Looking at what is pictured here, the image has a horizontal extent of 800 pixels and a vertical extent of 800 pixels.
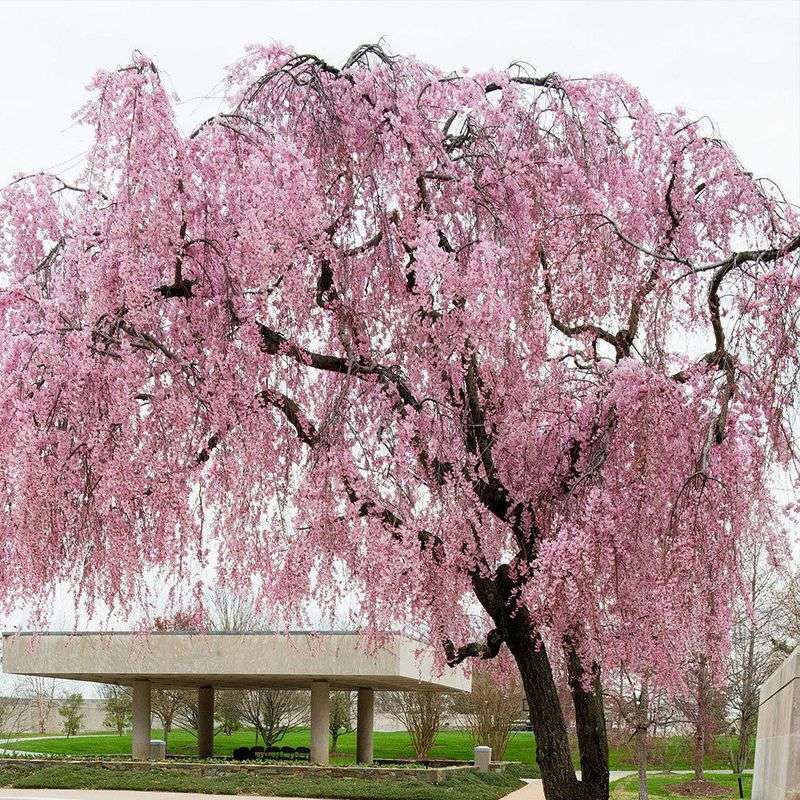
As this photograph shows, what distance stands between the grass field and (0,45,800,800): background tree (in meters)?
31.7

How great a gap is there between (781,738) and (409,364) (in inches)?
159

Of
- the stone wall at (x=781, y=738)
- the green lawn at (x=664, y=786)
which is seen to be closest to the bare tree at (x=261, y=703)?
the green lawn at (x=664, y=786)

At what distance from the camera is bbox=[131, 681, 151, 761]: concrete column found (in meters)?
31.0

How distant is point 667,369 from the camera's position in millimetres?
8781

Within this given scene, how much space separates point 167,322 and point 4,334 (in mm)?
1508

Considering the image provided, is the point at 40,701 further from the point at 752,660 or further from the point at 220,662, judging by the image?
the point at 752,660

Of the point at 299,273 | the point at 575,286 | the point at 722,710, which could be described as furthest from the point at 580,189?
the point at 722,710

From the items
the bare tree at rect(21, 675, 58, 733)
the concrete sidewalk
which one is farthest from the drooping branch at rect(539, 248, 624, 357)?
the bare tree at rect(21, 675, 58, 733)

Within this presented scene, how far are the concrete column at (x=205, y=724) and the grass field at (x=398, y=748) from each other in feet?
21.7

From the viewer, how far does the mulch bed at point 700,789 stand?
27195 mm

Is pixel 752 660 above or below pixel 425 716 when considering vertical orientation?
above

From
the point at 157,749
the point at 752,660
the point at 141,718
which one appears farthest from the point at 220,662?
the point at 752,660

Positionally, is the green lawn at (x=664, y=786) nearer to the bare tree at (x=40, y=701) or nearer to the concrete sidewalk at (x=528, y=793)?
the concrete sidewalk at (x=528, y=793)

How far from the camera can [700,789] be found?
28.0 m
